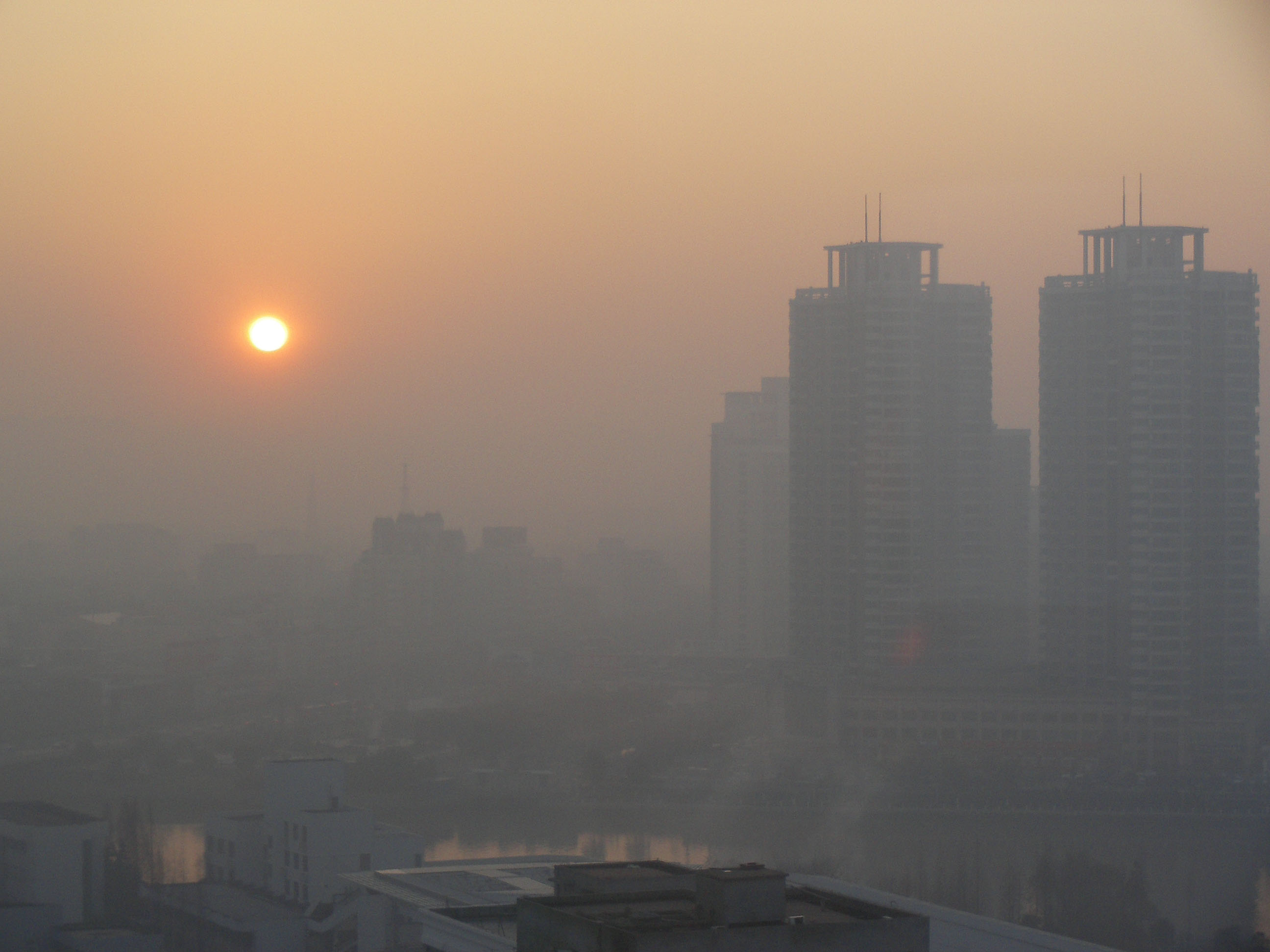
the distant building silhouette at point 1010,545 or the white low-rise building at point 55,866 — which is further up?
the distant building silhouette at point 1010,545

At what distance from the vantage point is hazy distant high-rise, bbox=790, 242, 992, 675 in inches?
372

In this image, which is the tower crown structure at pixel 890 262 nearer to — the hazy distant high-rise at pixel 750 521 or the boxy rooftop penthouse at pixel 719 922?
the hazy distant high-rise at pixel 750 521

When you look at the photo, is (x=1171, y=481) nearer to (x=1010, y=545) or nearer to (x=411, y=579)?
(x=1010, y=545)

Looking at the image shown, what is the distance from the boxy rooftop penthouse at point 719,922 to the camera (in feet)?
4.63

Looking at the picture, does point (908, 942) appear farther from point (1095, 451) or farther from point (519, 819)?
point (1095, 451)

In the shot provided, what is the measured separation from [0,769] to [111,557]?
119 inches

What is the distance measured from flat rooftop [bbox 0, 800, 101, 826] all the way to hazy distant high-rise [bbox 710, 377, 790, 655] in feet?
24.6

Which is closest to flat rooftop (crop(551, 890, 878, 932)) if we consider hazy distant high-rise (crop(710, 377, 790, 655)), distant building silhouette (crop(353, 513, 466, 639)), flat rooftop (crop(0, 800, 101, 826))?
flat rooftop (crop(0, 800, 101, 826))

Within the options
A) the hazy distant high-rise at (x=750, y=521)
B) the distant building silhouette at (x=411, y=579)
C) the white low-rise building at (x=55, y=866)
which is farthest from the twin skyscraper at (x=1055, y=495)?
the white low-rise building at (x=55, y=866)

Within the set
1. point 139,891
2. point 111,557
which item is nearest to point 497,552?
point 111,557

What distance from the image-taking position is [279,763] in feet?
15.5

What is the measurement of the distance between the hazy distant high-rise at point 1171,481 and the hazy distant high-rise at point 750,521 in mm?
3385

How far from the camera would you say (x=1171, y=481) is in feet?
29.2

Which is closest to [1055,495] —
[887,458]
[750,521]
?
[887,458]
